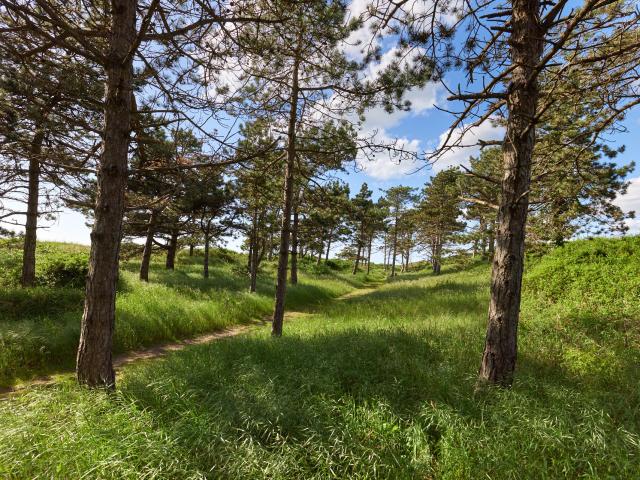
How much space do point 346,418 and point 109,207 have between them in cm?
413

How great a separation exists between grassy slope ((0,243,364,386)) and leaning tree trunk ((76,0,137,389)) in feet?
12.1

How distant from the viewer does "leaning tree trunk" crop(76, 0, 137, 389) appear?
3.98 metres

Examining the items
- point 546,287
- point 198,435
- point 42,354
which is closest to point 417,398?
Result: point 198,435

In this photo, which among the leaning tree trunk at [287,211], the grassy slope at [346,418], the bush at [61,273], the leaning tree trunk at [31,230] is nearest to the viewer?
the grassy slope at [346,418]

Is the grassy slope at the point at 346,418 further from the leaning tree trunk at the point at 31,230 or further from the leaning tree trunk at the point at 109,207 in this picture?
the leaning tree trunk at the point at 31,230

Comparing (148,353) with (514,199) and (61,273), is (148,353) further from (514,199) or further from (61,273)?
(514,199)

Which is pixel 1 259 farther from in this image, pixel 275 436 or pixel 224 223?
pixel 275 436

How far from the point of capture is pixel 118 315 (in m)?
8.64

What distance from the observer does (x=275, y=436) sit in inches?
128

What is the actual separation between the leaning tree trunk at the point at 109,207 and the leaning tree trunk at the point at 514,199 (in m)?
5.24

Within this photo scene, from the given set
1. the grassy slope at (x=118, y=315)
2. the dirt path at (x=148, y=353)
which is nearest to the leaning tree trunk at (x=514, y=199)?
the dirt path at (x=148, y=353)

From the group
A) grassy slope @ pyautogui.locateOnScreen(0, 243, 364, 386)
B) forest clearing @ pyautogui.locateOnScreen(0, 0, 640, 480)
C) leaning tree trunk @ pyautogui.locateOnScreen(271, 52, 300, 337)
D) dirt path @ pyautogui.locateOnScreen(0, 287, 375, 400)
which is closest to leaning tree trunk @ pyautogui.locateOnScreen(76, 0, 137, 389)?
forest clearing @ pyautogui.locateOnScreen(0, 0, 640, 480)

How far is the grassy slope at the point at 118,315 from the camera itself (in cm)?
648

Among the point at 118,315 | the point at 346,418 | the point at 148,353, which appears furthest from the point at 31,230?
the point at 346,418
